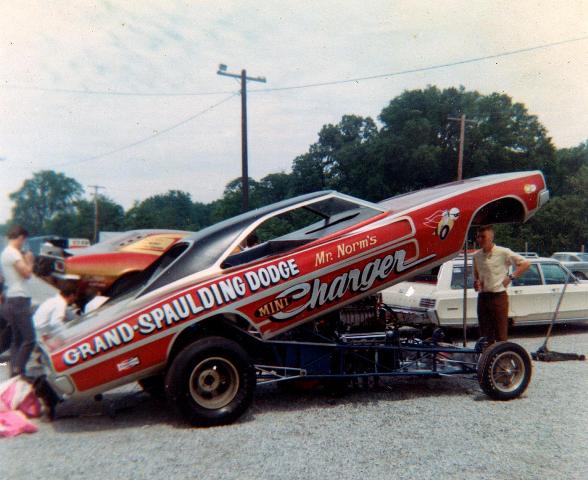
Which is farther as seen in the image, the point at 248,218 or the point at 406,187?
the point at 406,187

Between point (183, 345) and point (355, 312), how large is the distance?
1923mm

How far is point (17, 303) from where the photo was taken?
5.54 m

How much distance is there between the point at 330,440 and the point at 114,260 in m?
4.18

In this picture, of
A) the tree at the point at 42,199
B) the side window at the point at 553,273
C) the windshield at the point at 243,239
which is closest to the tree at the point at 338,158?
the tree at the point at 42,199

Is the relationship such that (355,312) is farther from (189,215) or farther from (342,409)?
(189,215)

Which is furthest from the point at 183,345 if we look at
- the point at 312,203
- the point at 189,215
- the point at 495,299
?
the point at 189,215

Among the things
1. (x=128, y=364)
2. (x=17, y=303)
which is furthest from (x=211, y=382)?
(x=17, y=303)

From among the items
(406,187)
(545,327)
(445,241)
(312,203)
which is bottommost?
(545,327)

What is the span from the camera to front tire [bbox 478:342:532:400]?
520 cm

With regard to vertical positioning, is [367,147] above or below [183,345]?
above

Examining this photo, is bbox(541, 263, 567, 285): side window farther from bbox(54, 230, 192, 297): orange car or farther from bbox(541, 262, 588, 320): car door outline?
bbox(54, 230, 192, 297): orange car

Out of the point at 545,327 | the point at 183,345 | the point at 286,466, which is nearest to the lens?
the point at 286,466

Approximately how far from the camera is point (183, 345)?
15.1ft

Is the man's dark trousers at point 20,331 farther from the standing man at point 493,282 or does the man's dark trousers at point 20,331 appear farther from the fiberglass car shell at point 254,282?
the standing man at point 493,282
